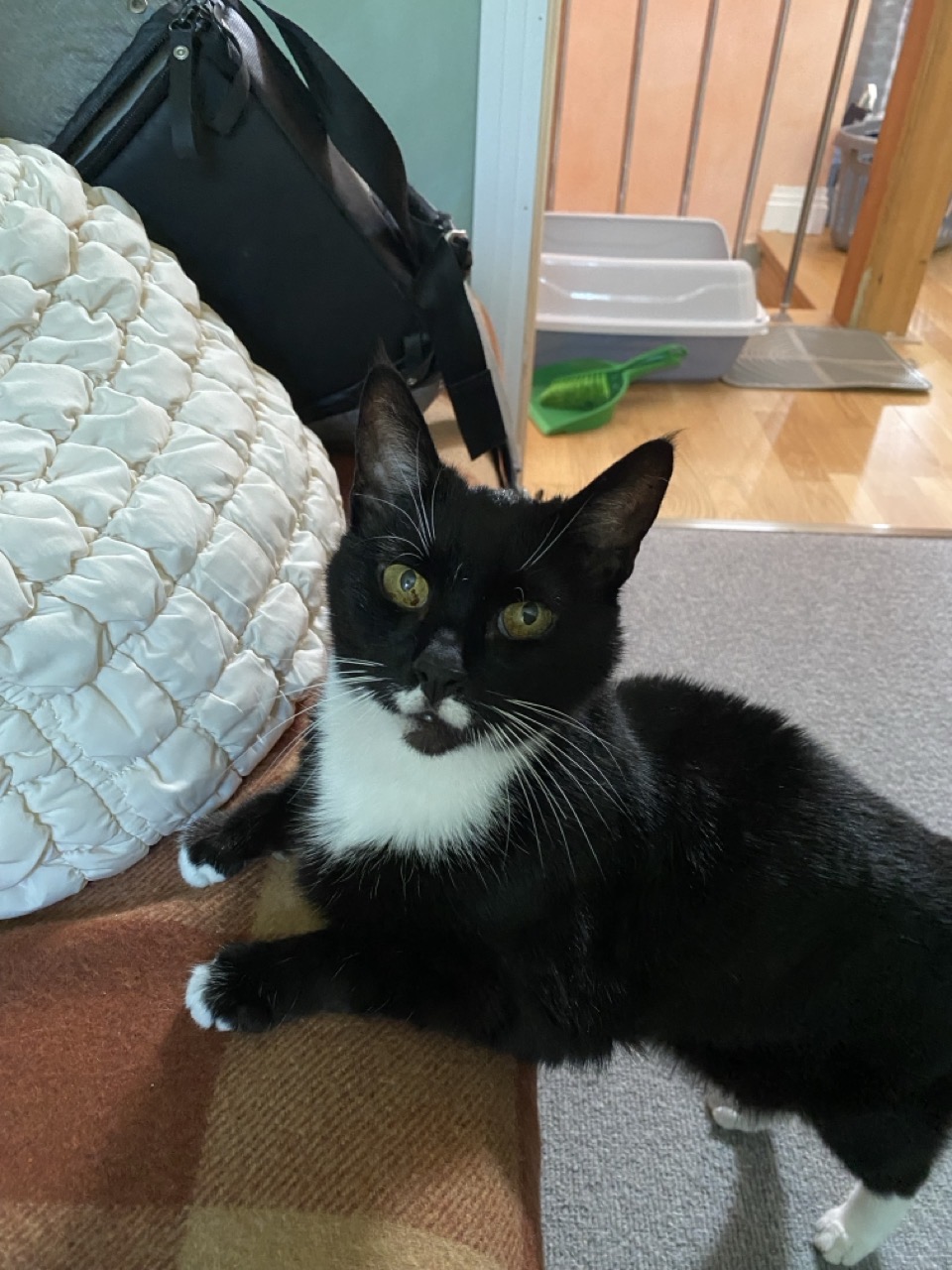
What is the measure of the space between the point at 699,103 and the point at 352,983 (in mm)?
3348

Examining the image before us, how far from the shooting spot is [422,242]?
45.4 inches

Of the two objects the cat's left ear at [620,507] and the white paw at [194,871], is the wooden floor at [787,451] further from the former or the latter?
the white paw at [194,871]

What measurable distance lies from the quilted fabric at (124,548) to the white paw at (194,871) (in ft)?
0.09

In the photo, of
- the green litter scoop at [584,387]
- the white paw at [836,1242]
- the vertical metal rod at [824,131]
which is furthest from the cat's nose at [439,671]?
the vertical metal rod at [824,131]

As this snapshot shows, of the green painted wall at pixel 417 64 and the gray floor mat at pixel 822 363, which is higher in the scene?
the green painted wall at pixel 417 64

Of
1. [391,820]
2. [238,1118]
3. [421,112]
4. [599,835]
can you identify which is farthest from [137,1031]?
[421,112]

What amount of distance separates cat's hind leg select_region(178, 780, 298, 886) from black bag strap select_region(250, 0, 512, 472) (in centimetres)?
64

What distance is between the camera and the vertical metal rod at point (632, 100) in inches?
117

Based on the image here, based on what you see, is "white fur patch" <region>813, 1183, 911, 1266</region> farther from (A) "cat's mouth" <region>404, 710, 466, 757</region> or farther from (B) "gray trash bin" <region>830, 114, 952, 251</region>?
(B) "gray trash bin" <region>830, 114, 952, 251</region>

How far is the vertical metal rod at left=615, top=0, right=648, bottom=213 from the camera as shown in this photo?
297cm

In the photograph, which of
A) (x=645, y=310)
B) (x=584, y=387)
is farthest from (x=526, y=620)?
(x=645, y=310)

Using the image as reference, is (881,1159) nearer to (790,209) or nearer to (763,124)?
(763,124)

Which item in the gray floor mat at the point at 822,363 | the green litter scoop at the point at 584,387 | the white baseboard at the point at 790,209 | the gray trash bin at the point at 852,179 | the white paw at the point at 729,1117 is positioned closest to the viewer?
the white paw at the point at 729,1117

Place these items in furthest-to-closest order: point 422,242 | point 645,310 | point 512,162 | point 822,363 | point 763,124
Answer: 1. point 763,124
2. point 822,363
3. point 645,310
4. point 512,162
5. point 422,242
